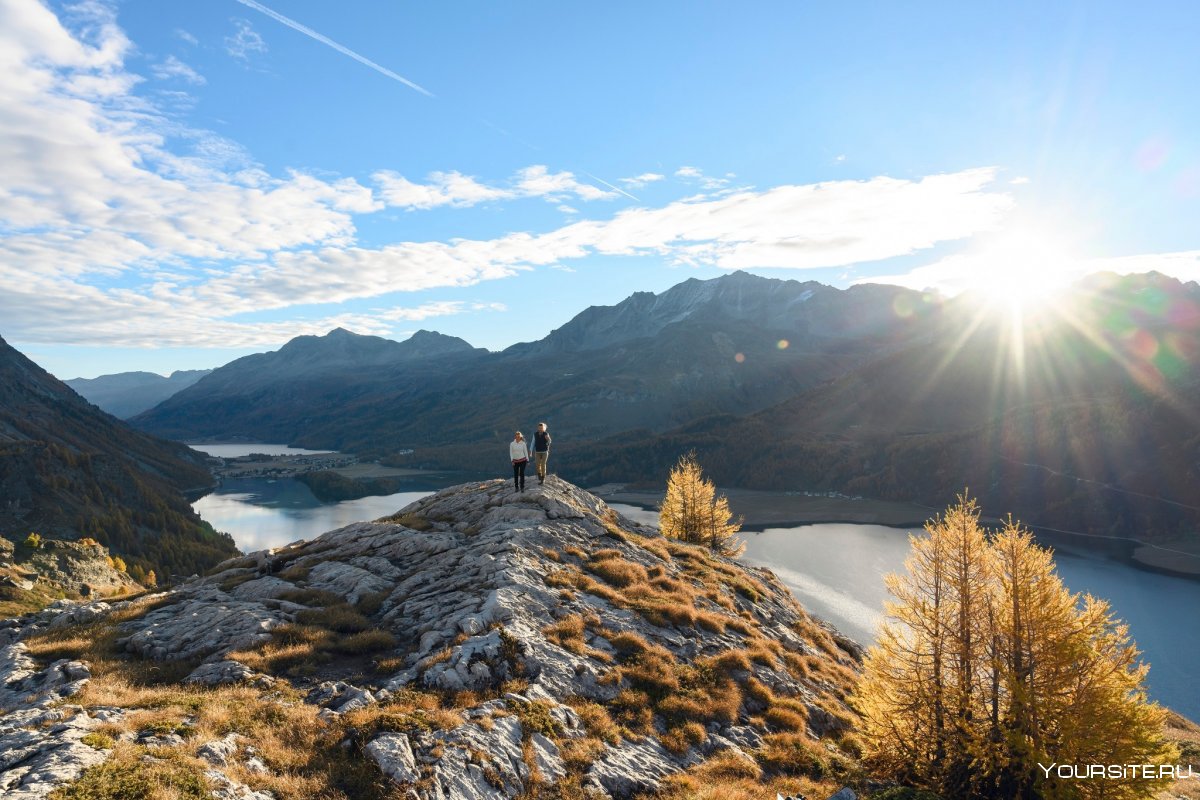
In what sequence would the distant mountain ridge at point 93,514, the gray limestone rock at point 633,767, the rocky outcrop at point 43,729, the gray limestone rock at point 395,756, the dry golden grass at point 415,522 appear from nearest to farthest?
the rocky outcrop at point 43,729, the gray limestone rock at point 395,756, the gray limestone rock at point 633,767, the dry golden grass at point 415,522, the distant mountain ridge at point 93,514

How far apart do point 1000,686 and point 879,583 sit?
121 m

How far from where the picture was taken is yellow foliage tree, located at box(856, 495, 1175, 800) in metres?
20.4

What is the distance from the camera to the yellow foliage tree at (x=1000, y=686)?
2041 cm

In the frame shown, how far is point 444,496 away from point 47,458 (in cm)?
14896

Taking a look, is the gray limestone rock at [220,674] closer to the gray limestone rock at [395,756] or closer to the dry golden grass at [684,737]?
the gray limestone rock at [395,756]

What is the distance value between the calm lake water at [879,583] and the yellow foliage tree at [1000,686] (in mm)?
55628

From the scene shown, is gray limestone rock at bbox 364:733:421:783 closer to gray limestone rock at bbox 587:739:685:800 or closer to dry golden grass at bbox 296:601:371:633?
gray limestone rock at bbox 587:739:685:800

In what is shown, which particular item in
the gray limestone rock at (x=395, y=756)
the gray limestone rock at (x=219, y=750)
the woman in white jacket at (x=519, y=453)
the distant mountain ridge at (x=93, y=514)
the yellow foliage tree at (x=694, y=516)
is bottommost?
the distant mountain ridge at (x=93, y=514)

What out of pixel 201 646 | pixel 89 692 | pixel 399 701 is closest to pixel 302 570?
pixel 201 646

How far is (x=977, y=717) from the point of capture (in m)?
22.3

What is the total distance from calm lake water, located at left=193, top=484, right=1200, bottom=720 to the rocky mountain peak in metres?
54.8

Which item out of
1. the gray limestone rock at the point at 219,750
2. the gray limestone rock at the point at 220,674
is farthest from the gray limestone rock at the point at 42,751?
the gray limestone rock at the point at 220,674

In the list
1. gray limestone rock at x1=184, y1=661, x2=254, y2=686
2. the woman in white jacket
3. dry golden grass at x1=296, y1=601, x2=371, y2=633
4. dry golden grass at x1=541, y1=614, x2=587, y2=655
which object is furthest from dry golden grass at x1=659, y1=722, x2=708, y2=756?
the woman in white jacket

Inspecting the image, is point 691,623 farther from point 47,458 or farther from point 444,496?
point 47,458
